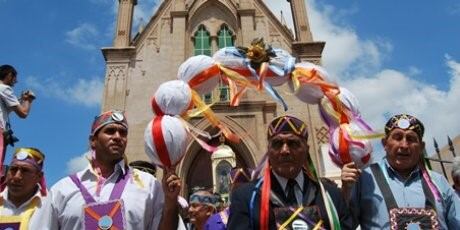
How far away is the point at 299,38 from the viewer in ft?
53.7

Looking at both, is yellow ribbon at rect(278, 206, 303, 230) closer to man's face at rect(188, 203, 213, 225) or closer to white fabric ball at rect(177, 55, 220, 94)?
white fabric ball at rect(177, 55, 220, 94)

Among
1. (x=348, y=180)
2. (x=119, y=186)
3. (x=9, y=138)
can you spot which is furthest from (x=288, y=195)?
(x=9, y=138)

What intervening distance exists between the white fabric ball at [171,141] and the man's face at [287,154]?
0.73 meters

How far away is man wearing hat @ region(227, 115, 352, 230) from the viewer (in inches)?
100

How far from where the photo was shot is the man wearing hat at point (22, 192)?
335 cm

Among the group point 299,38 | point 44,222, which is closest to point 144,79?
point 299,38

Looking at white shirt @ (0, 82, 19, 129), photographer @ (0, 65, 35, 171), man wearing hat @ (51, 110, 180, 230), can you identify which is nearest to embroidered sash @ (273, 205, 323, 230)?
man wearing hat @ (51, 110, 180, 230)

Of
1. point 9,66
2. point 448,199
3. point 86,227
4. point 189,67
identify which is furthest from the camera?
point 9,66

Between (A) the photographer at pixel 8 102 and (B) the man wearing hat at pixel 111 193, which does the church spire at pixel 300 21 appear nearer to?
(A) the photographer at pixel 8 102

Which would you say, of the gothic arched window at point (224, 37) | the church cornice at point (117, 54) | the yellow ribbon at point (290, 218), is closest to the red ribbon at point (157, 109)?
the yellow ribbon at point (290, 218)

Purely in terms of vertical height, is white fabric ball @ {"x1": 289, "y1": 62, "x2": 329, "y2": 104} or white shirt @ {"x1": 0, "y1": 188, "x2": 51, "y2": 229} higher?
white fabric ball @ {"x1": 289, "y1": 62, "x2": 329, "y2": 104}

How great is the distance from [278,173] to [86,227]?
4.48ft

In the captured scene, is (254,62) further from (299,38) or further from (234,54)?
(299,38)

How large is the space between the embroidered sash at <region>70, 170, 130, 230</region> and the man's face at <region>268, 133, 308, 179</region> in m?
1.11
